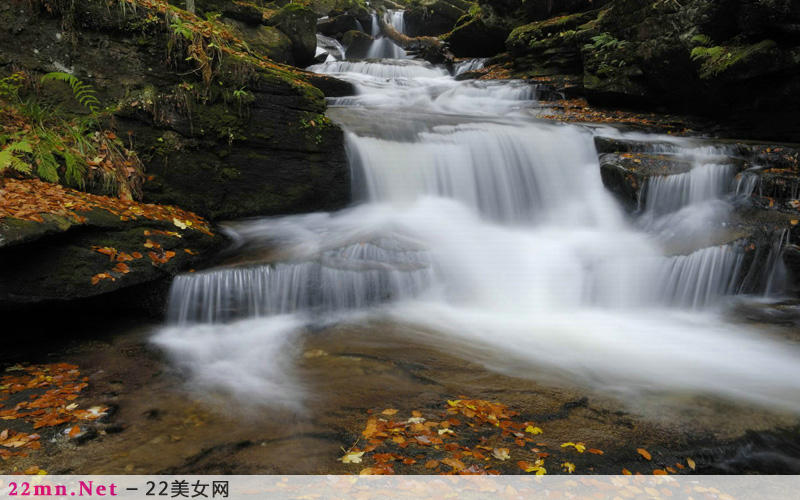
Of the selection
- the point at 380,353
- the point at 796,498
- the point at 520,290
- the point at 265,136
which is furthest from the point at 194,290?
the point at 796,498

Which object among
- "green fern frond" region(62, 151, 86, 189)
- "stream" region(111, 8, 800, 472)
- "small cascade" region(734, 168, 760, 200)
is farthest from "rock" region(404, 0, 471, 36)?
"green fern frond" region(62, 151, 86, 189)

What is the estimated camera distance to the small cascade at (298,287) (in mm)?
5379

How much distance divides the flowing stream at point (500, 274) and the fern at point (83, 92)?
272 centimetres

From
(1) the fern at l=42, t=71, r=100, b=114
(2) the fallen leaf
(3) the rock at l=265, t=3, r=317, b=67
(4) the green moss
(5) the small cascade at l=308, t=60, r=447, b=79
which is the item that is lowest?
(2) the fallen leaf

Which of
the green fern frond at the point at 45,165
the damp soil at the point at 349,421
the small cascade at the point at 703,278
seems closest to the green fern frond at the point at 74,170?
the green fern frond at the point at 45,165

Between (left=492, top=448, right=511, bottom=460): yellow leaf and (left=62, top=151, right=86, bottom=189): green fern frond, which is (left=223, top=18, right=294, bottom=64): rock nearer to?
(left=62, top=151, right=86, bottom=189): green fern frond

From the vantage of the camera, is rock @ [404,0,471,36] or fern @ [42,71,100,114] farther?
rock @ [404,0,471,36]

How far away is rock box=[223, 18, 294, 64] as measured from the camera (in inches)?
517

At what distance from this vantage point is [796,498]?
267 centimetres

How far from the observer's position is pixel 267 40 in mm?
13859

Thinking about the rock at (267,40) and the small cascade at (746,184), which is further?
the rock at (267,40)

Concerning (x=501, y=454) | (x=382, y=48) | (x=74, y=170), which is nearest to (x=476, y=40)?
(x=382, y=48)

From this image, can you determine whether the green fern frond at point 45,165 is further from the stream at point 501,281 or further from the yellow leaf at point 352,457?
the yellow leaf at point 352,457

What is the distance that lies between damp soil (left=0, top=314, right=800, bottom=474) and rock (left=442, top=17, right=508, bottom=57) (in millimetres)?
16978
